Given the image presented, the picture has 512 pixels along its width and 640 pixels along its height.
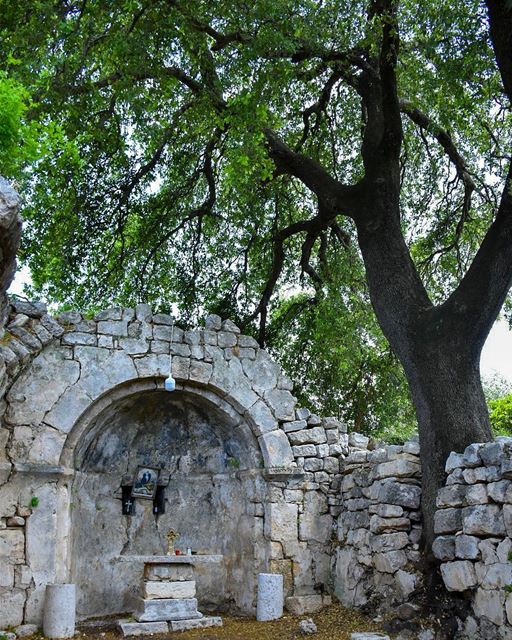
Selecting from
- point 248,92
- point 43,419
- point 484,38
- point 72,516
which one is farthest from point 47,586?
point 484,38

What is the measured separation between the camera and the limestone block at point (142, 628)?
8.12 meters

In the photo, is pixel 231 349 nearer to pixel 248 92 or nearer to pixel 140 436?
pixel 140 436

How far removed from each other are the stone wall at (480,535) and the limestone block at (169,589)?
3511 mm

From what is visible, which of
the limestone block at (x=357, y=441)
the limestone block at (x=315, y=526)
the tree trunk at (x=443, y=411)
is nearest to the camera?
the tree trunk at (x=443, y=411)

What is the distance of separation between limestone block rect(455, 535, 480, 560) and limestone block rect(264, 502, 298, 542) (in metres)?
2.79

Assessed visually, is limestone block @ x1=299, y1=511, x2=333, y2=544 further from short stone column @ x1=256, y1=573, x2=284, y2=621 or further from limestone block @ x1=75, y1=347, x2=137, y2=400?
limestone block @ x1=75, y1=347, x2=137, y2=400

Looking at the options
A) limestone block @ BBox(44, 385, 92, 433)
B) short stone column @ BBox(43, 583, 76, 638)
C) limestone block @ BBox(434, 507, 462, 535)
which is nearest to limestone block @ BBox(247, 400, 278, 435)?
limestone block @ BBox(44, 385, 92, 433)

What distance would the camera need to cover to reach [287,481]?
30.2 ft

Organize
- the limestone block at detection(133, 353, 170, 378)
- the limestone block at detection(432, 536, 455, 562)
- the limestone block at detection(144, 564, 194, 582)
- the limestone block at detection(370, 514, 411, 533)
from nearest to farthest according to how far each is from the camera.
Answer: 1. the limestone block at detection(432, 536, 455, 562)
2. the limestone block at detection(370, 514, 411, 533)
3. the limestone block at detection(144, 564, 194, 582)
4. the limestone block at detection(133, 353, 170, 378)

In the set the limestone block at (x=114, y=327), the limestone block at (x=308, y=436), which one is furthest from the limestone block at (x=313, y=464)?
the limestone block at (x=114, y=327)

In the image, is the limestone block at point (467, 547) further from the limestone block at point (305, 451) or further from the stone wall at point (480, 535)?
the limestone block at point (305, 451)

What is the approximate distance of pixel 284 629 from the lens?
8086 millimetres

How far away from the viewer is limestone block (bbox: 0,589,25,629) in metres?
7.54

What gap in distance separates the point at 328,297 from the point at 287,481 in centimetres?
375
